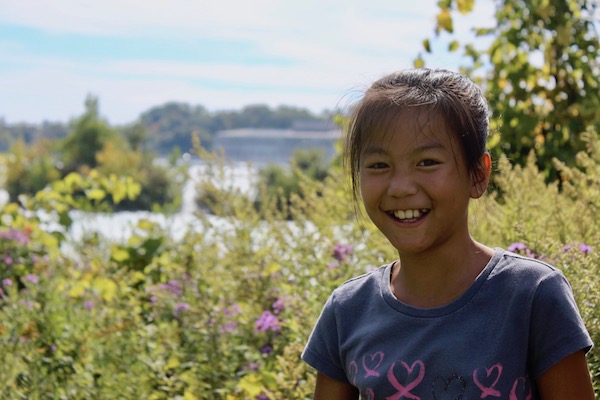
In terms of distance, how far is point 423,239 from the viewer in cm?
134

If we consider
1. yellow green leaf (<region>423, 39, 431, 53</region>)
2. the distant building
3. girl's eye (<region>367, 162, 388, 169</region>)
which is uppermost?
yellow green leaf (<region>423, 39, 431, 53</region>)

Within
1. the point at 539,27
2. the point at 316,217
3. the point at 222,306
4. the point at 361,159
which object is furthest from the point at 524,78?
the point at 361,159

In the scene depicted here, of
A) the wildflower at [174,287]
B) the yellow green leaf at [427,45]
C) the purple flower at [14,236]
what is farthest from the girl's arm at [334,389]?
the purple flower at [14,236]

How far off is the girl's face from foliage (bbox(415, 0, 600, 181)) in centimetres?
267

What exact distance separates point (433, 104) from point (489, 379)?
42cm


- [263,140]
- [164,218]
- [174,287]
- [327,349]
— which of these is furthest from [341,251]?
[263,140]

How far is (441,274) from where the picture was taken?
4.47ft

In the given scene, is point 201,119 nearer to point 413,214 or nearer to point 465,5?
point 465,5

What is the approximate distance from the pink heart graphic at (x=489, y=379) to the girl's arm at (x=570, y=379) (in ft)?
0.23

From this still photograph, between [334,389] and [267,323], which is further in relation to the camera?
[267,323]

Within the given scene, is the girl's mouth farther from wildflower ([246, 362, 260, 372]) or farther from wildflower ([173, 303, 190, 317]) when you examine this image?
wildflower ([173, 303, 190, 317])

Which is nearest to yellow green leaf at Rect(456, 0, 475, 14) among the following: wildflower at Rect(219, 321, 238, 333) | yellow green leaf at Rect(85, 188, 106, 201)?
yellow green leaf at Rect(85, 188, 106, 201)

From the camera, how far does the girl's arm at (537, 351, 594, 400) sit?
1.23m

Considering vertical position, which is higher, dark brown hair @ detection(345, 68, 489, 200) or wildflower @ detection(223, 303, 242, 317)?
dark brown hair @ detection(345, 68, 489, 200)
